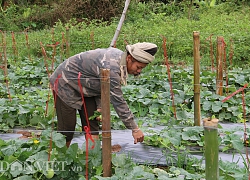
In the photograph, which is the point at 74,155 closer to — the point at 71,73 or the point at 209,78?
the point at 71,73

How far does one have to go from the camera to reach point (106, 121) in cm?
287

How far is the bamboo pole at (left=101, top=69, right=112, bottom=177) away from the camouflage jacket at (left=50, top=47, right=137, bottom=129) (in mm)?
272

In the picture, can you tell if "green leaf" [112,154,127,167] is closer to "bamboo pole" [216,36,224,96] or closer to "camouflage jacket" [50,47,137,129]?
"camouflage jacket" [50,47,137,129]

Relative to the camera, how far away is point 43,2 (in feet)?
50.1

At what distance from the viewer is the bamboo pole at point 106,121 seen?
280cm

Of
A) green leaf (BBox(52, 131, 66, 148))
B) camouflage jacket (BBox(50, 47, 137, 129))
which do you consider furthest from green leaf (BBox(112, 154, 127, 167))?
green leaf (BBox(52, 131, 66, 148))

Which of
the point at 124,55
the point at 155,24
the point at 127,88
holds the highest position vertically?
the point at 155,24

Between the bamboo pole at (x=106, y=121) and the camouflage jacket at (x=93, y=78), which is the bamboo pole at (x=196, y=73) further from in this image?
the bamboo pole at (x=106, y=121)

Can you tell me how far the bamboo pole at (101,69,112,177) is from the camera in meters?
2.80

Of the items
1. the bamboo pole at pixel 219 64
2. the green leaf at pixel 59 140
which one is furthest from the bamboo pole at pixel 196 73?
the green leaf at pixel 59 140

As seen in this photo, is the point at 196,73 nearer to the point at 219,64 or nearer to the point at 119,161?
the point at 219,64

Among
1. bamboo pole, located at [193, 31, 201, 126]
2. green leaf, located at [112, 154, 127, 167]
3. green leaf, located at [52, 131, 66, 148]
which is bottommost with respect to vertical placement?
green leaf, located at [112, 154, 127, 167]

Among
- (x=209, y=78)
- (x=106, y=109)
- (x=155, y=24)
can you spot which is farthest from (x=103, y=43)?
(x=106, y=109)

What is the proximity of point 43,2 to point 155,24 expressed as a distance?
569 cm
